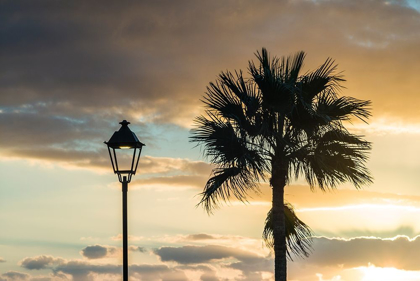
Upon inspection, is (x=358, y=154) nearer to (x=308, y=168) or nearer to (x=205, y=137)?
(x=308, y=168)

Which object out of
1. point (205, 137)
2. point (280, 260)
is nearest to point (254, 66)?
point (205, 137)

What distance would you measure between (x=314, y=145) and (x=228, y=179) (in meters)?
3.11

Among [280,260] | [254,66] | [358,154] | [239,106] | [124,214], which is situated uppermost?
[254,66]

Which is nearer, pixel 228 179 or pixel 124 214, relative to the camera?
pixel 124 214

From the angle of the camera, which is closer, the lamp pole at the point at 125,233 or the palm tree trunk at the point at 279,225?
the lamp pole at the point at 125,233

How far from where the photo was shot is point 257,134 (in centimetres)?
2156

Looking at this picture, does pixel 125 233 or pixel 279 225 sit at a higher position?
pixel 125 233

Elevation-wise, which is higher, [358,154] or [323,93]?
[323,93]

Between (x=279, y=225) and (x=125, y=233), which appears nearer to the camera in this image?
(x=125, y=233)

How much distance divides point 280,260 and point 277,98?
524cm

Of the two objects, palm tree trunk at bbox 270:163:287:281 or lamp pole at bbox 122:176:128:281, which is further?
palm tree trunk at bbox 270:163:287:281

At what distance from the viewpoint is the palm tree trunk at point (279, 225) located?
21.1 metres

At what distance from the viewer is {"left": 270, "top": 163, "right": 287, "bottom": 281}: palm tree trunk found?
69.3ft

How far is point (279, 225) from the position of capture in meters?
21.7
